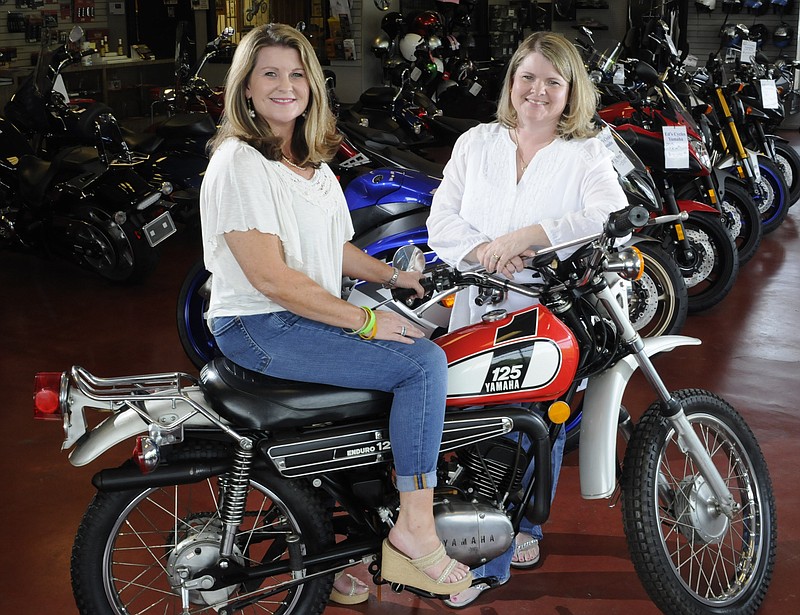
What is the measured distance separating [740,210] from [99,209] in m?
3.81

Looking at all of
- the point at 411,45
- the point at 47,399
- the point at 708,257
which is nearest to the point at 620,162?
the point at 708,257

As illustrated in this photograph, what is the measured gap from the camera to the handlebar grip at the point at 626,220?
6.45ft

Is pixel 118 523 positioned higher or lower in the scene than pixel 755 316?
higher

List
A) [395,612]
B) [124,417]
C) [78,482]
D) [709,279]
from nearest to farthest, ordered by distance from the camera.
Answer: [124,417] → [395,612] → [78,482] → [709,279]

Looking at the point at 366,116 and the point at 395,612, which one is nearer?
the point at 395,612

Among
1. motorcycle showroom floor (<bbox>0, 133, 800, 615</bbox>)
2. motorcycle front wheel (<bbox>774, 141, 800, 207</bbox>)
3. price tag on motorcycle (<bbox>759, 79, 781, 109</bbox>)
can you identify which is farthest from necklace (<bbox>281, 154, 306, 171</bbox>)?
motorcycle front wheel (<bbox>774, 141, 800, 207</bbox>)

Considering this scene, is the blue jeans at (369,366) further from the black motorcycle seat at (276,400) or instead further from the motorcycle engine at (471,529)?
the motorcycle engine at (471,529)

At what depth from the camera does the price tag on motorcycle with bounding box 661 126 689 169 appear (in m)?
4.84

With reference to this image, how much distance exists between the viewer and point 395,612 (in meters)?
2.51

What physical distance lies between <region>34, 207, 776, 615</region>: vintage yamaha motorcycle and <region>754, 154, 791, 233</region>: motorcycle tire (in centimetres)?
447

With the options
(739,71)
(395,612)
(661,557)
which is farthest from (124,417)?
(739,71)

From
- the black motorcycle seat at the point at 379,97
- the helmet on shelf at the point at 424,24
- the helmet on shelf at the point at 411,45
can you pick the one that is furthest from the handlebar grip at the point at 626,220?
the helmet on shelf at the point at 424,24

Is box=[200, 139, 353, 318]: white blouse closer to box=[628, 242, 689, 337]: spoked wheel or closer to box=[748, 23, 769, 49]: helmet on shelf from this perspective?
box=[628, 242, 689, 337]: spoked wheel

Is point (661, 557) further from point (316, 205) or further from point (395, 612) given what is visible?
point (316, 205)
